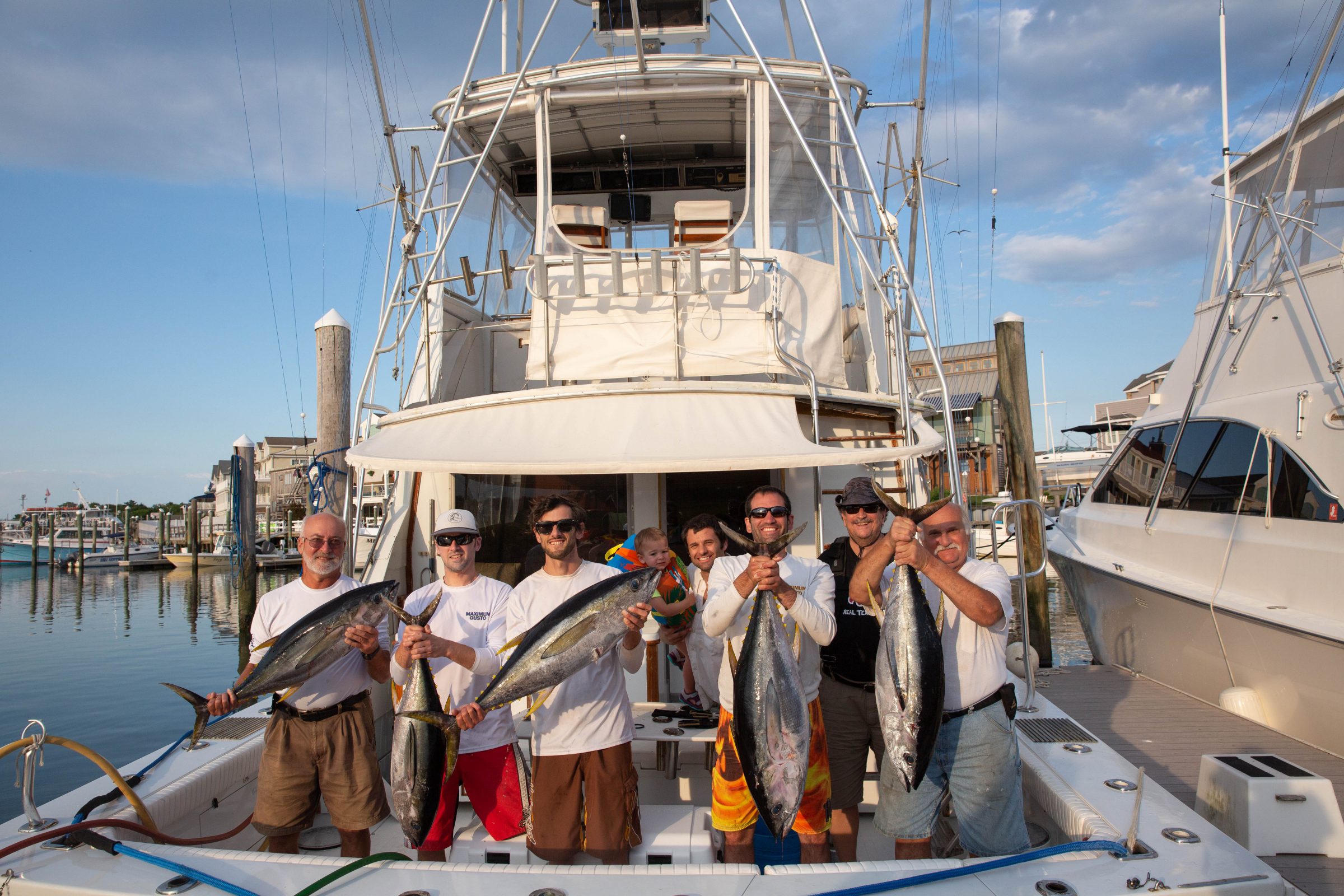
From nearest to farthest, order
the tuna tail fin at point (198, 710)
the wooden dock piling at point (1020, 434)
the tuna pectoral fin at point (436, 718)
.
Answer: the tuna pectoral fin at point (436, 718)
the tuna tail fin at point (198, 710)
the wooden dock piling at point (1020, 434)

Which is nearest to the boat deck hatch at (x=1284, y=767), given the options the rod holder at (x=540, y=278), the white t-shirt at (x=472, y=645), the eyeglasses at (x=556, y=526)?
the eyeglasses at (x=556, y=526)

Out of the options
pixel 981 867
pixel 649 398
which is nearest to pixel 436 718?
pixel 981 867

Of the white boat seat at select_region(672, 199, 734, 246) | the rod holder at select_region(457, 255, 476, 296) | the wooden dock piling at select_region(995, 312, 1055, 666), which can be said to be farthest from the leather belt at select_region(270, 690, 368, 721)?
the wooden dock piling at select_region(995, 312, 1055, 666)

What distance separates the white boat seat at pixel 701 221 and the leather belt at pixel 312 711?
428 cm

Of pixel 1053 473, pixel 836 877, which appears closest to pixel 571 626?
pixel 836 877

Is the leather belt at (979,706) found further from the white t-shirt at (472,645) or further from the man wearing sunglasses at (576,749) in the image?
the white t-shirt at (472,645)

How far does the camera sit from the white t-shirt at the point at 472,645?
3299 millimetres

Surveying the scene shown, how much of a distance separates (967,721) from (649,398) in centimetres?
265

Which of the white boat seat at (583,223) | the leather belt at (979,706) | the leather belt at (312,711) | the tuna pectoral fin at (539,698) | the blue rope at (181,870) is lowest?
the blue rope at (181,870)

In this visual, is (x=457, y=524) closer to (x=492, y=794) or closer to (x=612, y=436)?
(x=492, y=794)

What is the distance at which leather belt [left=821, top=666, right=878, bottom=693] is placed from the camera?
3342 millimetres

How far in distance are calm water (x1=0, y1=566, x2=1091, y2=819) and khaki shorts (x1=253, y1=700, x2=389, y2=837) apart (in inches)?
284

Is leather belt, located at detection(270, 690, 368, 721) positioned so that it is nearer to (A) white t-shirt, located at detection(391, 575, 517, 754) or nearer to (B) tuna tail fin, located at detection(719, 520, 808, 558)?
(A) white t-shirt, located at detection(391, 575, 517, 754)

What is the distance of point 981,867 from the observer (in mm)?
2404
